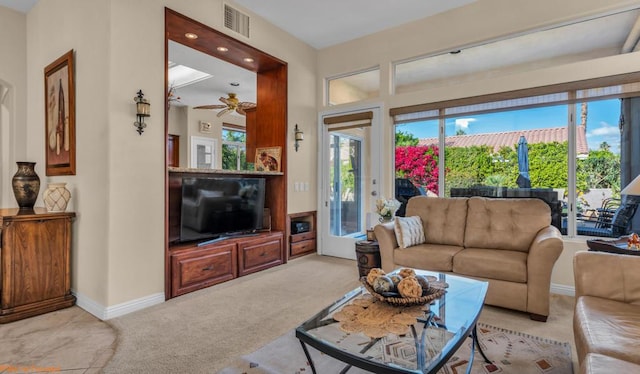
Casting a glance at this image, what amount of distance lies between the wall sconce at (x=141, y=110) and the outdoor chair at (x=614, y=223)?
455 centimetres

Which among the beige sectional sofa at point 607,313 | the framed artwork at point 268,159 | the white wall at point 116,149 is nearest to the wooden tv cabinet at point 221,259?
the white wall at point 116,149

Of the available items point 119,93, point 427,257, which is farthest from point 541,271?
point 119,93

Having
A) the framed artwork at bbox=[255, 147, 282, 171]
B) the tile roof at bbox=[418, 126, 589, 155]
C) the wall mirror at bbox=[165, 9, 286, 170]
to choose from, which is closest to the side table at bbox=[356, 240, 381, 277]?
the tile roof at bbox=[418, 126, 589, 155]

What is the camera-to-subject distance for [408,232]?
3.47m

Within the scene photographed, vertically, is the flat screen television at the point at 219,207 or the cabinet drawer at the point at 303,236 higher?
the flat screen television at the point at 219,207

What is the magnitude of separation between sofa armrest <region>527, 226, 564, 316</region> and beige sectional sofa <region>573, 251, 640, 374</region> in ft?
1.72

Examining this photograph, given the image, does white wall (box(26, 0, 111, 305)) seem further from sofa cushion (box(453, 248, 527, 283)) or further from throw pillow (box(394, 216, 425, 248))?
sofa cushion (box(453, 248, 527, 283))

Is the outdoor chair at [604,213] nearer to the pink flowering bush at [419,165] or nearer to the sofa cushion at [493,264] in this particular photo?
the sofa cushion at [493,264]

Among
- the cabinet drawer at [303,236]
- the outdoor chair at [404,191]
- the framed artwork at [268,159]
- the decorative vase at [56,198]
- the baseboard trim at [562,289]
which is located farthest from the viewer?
the cabinet drawer at [303,236]

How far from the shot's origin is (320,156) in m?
5.24

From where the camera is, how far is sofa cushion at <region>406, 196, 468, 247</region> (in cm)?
358

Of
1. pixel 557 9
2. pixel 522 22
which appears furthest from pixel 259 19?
pixel 557 9

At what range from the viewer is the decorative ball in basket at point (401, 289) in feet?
5.75

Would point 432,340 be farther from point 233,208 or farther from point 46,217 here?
point 46,217
